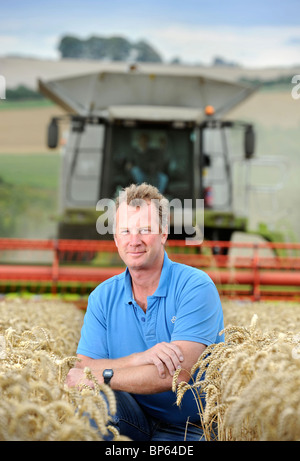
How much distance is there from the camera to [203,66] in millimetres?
35156

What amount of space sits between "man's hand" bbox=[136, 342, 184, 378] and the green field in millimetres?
26459

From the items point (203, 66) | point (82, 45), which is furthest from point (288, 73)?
point (82, 45)

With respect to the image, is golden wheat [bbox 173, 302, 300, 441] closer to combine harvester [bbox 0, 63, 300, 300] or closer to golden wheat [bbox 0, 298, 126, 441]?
golden wheat [bbox 0, 298, 126, 441]

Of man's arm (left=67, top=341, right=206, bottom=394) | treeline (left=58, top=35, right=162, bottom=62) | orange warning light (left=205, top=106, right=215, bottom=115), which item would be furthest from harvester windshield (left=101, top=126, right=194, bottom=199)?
treeline (left=58, top=35, right=162, bottom=62)

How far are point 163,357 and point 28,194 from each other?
36.7 m

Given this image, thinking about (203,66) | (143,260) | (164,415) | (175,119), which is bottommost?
(164,415)

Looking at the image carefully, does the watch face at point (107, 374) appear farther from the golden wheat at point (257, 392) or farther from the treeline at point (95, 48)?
the treeline at point (95, 48)

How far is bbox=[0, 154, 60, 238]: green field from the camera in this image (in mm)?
32188

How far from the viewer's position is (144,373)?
2.39m

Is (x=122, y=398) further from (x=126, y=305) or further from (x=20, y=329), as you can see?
(x=20, y=329)

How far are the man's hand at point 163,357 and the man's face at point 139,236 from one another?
38 centimetres

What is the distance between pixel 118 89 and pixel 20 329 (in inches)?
264

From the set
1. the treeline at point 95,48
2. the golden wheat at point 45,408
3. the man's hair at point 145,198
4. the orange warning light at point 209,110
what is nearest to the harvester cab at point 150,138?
the orange warning light at point 209,110
